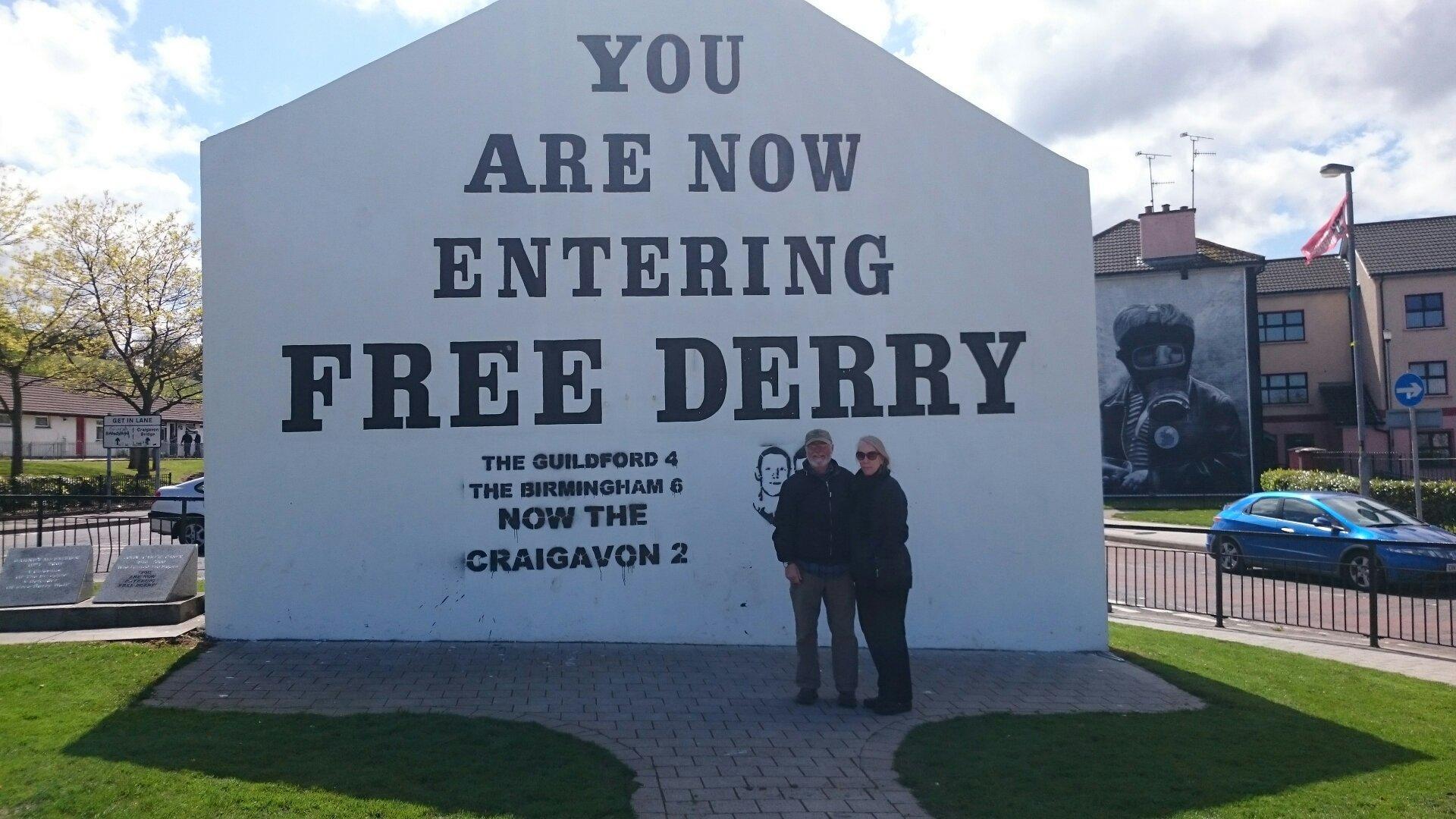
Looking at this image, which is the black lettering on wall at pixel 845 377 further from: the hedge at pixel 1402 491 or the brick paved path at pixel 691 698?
the hedge at pixel 1402 491

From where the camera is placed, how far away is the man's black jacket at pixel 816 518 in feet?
23.8

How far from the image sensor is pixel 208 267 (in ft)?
30.1

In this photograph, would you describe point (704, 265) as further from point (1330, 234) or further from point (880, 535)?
point (1330, 234)

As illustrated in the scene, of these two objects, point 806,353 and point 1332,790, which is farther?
point 806,353

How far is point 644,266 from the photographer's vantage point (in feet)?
31.6

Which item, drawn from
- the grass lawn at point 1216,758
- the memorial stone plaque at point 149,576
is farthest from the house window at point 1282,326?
the memorial stone plaque at point 149,576

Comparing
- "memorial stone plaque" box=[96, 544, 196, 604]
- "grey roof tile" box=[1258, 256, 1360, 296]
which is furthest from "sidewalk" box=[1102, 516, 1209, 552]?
"grey roof tile" box=[1258, 256, 1360, 296]

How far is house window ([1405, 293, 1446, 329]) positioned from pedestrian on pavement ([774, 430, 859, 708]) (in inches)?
1653

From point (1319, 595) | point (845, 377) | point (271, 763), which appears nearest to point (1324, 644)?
point (1319, 595)

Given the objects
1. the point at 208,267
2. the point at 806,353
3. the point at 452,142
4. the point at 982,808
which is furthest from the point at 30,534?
the point at 982,808

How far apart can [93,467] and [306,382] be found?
4307 cm

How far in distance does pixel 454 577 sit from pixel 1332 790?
22.1 feet

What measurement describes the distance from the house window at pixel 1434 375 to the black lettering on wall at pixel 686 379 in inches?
1585

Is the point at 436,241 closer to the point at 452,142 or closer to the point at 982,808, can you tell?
the point at 452,142
